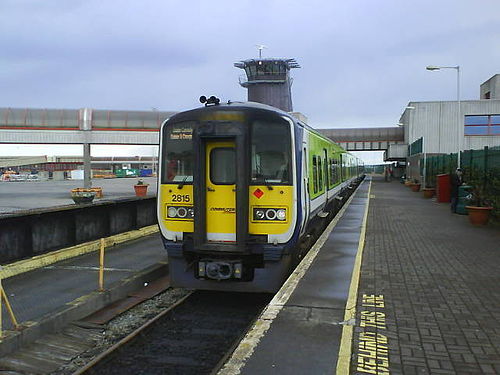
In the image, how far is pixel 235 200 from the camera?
21.8 feet

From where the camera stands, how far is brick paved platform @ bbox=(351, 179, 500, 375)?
408cm

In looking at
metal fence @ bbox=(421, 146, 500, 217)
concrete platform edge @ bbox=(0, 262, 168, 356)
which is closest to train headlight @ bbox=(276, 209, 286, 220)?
concrete platform edge @ bbox=(0, 262, 168, 356)

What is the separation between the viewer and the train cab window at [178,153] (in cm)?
700

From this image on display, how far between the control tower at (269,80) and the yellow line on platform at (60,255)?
65.1 meters

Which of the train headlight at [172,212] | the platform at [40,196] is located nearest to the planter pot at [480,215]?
the train headlight at [172,212]

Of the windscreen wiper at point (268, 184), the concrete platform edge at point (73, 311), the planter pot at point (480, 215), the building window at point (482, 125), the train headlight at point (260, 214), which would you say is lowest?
the concrete platform edge at point (73, 311)

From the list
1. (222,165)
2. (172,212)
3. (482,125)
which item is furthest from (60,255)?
(482,125)

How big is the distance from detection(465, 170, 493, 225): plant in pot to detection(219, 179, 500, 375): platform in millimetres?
3757

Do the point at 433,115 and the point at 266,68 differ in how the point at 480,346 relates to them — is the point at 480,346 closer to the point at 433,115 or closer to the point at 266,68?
the point at 433,115

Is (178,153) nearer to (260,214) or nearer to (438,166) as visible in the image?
(260,214)

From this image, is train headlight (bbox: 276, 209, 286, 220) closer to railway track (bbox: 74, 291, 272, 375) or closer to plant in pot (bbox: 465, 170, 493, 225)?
railway track (bbox: 74, 291, 272, 375)

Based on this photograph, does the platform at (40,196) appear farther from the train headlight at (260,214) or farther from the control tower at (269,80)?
the control tower at (269,80)

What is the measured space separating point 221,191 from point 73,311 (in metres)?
2.77

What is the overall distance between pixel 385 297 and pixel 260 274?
1853 mm
